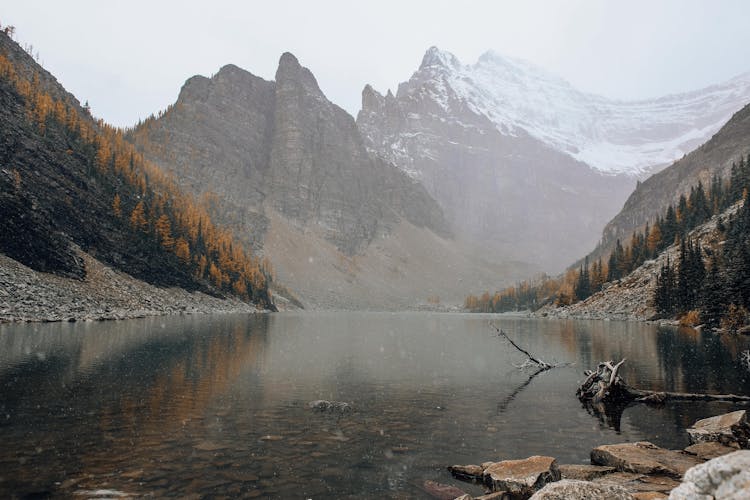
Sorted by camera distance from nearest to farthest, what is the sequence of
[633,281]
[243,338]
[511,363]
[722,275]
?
[511,363] → [243,338] → [722,275] → [633,281]

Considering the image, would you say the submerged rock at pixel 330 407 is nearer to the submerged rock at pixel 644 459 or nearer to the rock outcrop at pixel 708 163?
the submerged rock at pixel 644 459

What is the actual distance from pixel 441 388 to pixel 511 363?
14.0 meters

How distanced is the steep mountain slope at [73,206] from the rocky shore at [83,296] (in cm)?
264

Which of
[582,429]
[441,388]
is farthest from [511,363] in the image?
[582,429]

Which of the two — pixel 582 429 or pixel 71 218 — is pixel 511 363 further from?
pixel 71 218

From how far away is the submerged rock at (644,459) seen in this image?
12.4 metres

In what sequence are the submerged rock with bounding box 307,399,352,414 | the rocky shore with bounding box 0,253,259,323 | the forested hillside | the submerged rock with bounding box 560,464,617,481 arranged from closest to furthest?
1. the submerged rock with bounding box 560,464,617,481
2. the submerged rock with bounding box 307,399,352,414
3. the rocky shore with bounding box 0,253,259,323
4. the forested hillside

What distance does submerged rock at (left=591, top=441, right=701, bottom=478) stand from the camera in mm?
12406

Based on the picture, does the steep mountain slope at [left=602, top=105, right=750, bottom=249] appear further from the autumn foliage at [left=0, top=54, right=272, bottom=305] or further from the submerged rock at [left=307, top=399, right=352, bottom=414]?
the submerged rock at [left=307, top=399, right=352, bottom=414]

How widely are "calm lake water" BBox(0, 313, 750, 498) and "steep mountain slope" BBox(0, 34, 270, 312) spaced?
39.9 metres

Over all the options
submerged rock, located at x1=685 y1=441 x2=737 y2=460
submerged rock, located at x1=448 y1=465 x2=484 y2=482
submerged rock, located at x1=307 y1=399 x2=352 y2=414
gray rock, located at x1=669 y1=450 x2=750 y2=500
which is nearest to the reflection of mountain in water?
submerged rock, located at x1=307 y1=399 x2=352 y2=414

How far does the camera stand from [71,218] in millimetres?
89250

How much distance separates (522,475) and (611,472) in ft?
9.58

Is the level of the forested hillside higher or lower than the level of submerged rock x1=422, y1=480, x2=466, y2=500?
higher
